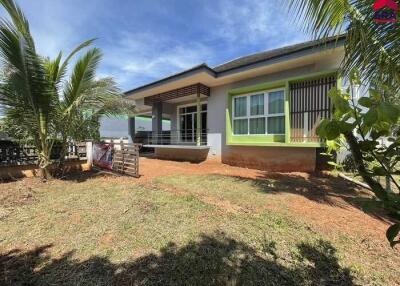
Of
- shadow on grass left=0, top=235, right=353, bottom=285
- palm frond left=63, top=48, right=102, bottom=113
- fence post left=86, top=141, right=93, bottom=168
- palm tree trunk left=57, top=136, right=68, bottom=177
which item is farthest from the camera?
fence post left=86, top=141, right=93, bottom=168

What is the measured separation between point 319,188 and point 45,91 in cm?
886

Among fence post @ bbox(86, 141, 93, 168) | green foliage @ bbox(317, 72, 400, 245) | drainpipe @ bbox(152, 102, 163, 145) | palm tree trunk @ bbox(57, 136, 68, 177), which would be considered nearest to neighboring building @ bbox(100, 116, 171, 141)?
drainpipe @ bbox(152, 102, 163, 145)

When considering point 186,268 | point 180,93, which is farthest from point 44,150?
point 180,93

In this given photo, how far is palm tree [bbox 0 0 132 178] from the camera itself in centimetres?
661

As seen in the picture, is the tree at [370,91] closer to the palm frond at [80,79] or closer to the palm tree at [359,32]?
the palm tree at [359,32]

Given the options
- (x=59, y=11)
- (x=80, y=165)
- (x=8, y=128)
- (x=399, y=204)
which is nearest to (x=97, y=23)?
(x=59, y=11)

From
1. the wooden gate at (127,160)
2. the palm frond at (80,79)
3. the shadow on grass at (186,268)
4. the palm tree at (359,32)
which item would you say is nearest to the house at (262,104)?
the wooden gate at (127,160)

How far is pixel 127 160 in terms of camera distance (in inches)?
367

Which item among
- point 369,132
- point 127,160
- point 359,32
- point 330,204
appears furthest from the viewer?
point 127,160

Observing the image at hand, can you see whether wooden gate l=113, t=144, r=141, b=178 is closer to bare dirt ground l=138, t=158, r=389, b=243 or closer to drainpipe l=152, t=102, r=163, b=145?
bare dirt ground l=138, t=158, r=389, b=243

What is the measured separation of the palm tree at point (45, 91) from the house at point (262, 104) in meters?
4.79

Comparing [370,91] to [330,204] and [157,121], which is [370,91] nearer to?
[330,204]

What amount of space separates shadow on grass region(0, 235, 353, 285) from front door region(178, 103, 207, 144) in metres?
11.4

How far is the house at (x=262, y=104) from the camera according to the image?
9.24 meters
